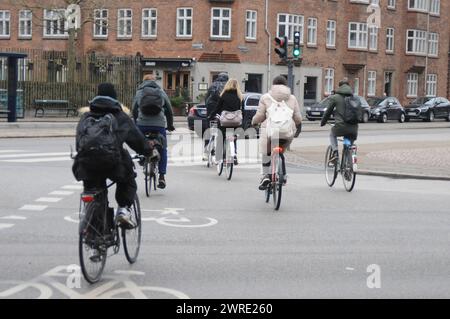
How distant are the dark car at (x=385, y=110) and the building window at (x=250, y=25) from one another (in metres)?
8.39

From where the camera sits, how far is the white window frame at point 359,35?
55188 mm

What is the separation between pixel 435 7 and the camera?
6300 centimetres

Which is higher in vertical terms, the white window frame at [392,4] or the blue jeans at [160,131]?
the white window frame at [392,4]

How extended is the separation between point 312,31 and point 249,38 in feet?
19.6

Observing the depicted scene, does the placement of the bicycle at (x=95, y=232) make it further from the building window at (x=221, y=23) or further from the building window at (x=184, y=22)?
the building window at (x=184, y=22)

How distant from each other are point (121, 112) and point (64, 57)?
42.9m

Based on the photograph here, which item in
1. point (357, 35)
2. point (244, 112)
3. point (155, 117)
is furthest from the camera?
point (357, 35)

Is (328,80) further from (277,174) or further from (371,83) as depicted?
(277,174)

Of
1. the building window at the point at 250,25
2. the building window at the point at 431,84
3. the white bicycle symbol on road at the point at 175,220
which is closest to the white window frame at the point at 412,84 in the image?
the building window at the point at 431,84

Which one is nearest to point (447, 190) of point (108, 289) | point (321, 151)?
point (321, 151)

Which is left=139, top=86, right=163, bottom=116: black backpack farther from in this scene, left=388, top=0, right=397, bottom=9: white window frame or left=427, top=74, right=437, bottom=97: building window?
left=427, top=74, right=437, bottom=97: building window

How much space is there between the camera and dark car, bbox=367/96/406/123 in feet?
153

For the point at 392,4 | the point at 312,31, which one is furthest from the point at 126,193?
the point at 392,4
